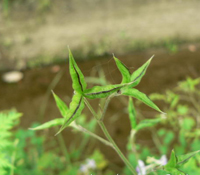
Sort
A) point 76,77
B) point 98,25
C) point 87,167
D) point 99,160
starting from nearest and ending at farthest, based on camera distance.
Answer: point 76,77 → point 87,167 → point 99,160 → point 98,25

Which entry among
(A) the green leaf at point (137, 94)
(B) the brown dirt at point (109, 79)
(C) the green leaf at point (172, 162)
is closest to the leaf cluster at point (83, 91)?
(A) the green leaf at point (137, 94)

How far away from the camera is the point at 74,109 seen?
520mm

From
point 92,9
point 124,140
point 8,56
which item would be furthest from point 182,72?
point 8,56

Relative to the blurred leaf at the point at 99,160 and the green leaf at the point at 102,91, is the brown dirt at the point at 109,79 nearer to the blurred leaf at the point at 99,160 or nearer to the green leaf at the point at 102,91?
the blurred leaf at the point at 99,160

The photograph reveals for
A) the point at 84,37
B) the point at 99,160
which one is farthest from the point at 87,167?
the point at 84,37

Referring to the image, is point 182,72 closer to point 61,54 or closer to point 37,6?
point 61,54

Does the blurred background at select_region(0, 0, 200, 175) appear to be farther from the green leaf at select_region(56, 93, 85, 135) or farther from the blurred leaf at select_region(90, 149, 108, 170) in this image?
the green leaf at select_region(56, 93, 85, 135)

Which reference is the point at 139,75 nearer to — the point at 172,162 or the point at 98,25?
the point at 172,162

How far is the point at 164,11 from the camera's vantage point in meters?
2.64

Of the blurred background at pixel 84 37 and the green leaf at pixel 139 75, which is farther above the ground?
the blurred background at pixel 84 37

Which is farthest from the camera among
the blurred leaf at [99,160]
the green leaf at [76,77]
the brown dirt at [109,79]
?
the brown dirt at [109,79]

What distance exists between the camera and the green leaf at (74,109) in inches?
19.8

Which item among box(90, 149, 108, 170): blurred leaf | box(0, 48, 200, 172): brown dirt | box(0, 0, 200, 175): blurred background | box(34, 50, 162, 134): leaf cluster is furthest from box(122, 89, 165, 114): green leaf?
box(0, 0, 200, 175): blurred background

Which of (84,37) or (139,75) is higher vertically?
(84,37)
